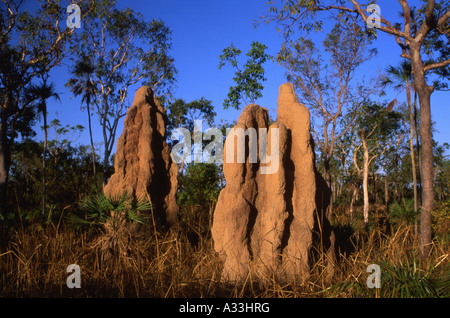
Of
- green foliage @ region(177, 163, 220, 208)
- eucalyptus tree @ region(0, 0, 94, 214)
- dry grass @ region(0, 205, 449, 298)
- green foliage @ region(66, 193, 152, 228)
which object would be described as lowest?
dry grass @ region(0, 205, 449, 298)

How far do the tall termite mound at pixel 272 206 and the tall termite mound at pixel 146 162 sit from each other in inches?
123

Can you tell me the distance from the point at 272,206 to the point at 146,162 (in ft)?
12.9

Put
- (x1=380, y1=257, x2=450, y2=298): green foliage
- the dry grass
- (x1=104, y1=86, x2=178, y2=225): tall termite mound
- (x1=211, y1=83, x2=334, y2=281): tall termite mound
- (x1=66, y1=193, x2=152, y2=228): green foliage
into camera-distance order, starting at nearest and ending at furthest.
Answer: (x1=380, y1=257, x2=450, y2=298): green foliage
the dry grass
(x1=211, y1=83, x2=334, y2=281): tall termite mound
(x1=66, y1=193, x2=152, y2=228): green foliage
(x1=104, y1=86, x2=178, y2=225): tall termite mound

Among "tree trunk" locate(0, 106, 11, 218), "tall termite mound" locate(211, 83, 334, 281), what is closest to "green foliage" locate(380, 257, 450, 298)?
"tall termite mound" locate(211, 83, 334, 281)

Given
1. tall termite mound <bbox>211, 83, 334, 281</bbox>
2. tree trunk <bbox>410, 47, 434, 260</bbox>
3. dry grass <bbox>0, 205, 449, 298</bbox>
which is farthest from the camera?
tree trunk <bbox>410, 47, 434, 260</bbox>

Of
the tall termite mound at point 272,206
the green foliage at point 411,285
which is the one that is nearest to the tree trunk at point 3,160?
the tall termite mound at point 272,206

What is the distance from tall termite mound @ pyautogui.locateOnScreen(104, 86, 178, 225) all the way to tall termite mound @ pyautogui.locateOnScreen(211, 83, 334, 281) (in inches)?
123

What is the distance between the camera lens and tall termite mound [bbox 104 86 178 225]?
9.70m

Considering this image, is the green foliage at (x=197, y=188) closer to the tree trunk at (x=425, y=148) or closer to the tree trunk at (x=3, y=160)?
the tree trunk at (x=3, y=160)

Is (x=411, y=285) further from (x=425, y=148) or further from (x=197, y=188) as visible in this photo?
(x=197, y=188)

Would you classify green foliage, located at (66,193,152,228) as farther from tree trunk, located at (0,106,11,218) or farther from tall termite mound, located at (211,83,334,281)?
tree trunk, located at (0,106,11,218)

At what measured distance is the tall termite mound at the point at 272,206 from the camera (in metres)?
6.92

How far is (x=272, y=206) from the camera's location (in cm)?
707

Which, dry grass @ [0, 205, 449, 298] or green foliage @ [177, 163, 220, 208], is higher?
green foliage @ [177, 163, 220, 208]
